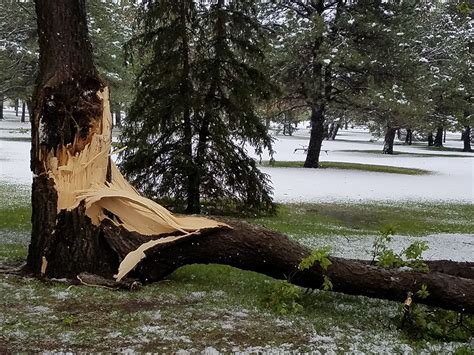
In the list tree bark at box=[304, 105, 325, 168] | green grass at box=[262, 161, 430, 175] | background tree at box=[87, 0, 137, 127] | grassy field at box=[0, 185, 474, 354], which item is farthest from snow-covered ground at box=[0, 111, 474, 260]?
background tree at box=[87, 0, 137, 127]

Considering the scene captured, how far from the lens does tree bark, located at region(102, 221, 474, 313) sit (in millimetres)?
5062

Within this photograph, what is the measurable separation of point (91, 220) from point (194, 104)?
6078mm

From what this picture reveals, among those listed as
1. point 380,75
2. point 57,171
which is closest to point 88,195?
point 57,171

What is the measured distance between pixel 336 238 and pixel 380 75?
14615 mm

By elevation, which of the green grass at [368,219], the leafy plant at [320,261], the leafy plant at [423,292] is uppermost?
the leafy plant at [320,261]

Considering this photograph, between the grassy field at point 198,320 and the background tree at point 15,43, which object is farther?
the background tree at point 15,43

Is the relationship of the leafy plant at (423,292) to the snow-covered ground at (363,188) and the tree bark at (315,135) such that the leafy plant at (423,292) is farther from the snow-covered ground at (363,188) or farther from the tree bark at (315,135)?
the tree bark at (315,135)

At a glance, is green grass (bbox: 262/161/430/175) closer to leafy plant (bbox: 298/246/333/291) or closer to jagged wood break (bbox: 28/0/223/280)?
jagged wood break (bbox: 28/0/223/280)

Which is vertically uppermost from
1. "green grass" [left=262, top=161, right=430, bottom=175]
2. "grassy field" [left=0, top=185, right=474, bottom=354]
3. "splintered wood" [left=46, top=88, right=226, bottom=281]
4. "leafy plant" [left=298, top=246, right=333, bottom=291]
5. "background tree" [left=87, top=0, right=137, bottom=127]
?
"background tree" [left=87, top=0, right=137, bottom=127]

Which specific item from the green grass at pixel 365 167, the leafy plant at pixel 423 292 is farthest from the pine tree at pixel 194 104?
the green grass at pixel 365 167

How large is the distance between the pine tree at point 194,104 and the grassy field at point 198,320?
5182 millimetres

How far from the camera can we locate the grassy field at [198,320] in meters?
4.17

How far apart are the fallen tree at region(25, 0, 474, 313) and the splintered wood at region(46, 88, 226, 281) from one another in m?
0.01

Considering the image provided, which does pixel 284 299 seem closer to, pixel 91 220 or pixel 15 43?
pixel 91 220
